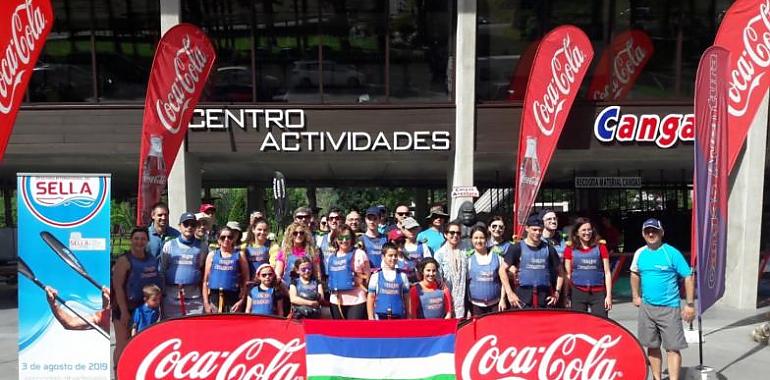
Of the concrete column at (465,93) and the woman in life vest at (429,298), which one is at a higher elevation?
the concrete column at (465,93)

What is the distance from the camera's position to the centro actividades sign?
15109 mm

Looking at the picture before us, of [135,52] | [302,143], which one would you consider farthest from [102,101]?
[302,143]

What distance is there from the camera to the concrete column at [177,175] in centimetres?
1494

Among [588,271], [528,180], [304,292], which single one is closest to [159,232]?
[304,292]

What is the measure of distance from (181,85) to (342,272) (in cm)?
583

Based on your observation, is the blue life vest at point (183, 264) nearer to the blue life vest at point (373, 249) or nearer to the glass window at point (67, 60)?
the blue life vest at point (373, 249)

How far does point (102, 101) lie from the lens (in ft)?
51.1

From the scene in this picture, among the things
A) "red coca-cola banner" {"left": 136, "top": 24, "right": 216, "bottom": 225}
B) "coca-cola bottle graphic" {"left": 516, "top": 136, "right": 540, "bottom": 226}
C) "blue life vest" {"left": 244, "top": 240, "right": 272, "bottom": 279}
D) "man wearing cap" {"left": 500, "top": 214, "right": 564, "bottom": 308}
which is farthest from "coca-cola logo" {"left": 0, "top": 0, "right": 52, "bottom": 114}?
"coca-cola bottle graphic" {"left": 516, "top": 136, "right": 540, "bottom": 226}

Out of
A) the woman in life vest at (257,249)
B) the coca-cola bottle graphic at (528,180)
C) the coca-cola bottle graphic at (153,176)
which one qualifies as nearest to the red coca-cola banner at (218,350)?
the woman in life vest at (257,249)

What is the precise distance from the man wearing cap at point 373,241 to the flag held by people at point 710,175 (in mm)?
3230

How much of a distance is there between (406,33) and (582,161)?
4.13 meters

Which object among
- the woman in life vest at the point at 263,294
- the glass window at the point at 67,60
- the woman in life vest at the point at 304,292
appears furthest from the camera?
the glass window at the point at 67,60

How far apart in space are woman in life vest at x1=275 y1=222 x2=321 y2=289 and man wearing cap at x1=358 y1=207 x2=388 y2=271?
756 millimetres

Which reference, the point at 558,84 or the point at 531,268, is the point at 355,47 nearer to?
the point at 558,84
